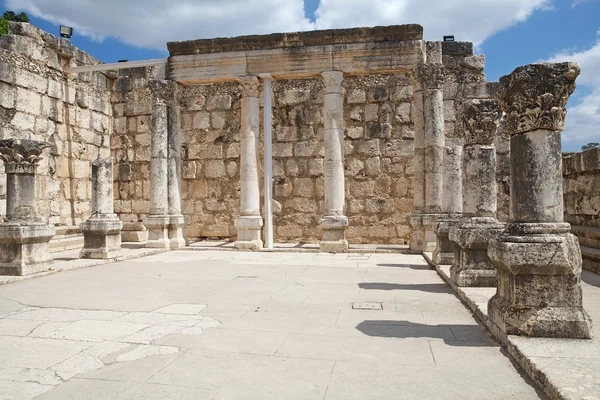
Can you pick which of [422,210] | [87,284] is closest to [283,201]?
[422,210]

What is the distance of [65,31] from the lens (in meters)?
13.3

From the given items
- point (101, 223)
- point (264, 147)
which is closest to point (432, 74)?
point (264, 147)

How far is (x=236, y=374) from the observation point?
11.9ft

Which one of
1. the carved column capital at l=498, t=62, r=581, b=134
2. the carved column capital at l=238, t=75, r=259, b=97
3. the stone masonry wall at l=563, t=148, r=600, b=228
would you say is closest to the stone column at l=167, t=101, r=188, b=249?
the carved column capital at l=238, t=75, r=259, b=97

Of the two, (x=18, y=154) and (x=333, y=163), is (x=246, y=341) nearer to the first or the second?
(x=18, y=154)

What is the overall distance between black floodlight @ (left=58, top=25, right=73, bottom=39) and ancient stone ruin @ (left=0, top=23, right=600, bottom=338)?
38cm

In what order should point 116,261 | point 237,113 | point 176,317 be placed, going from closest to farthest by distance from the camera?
point 176,317 < point 116,261 < point 237,113

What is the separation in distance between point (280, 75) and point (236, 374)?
32.2 ft

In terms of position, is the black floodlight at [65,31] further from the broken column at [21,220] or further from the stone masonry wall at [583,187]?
the stone masonry wall at [583,187]

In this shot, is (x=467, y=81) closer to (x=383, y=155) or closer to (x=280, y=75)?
(x=383, y=155)

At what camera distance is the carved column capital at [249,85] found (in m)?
12.4

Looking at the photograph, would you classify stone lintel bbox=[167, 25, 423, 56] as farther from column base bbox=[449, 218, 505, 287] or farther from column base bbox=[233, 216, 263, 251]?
column base bbox=[449, 218, 505, 287]

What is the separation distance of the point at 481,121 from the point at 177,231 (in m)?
8.74

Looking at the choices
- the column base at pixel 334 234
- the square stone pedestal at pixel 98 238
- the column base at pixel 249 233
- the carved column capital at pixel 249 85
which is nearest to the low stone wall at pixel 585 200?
the column base at pixel 334 234
